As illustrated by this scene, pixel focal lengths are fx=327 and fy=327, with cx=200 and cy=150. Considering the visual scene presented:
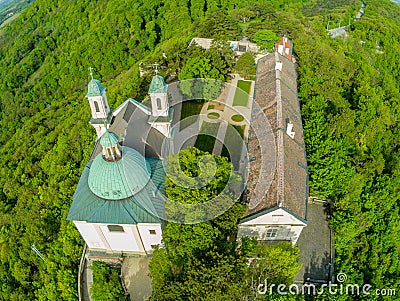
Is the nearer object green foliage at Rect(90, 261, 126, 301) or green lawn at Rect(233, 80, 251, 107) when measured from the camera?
green foliage at Rect(90, 261, 126, 301)

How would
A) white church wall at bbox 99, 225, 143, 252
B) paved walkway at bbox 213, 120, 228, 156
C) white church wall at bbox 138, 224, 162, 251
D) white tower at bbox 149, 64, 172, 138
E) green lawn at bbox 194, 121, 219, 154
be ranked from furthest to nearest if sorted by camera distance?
green lawn at bbox 194, 121, 219, 154 → paved walkway at bbox 213, 120, 228, 156 → white tower at bbox 149, 64, 172, 138 → white church wall at bbox 99, 225, 143, 252 → white church wall at bbox 138, 224, 162, 251

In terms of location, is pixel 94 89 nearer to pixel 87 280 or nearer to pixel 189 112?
pixel 189 112

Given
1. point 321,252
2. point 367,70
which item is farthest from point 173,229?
point 367,70

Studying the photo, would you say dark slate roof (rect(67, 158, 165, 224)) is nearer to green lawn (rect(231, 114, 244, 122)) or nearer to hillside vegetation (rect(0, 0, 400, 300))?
hillside vegetation (rect(0, 0, 400, 300))

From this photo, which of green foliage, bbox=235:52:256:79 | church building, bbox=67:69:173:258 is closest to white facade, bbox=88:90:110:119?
church building, bbox=67:69:173:258

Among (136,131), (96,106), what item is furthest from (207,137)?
(96,106)

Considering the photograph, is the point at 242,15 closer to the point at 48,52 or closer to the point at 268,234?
the point at 268,234

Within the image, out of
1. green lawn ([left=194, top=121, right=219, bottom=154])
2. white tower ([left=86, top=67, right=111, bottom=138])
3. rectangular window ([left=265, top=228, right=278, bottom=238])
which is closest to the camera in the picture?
rectangular window ([left=265, top=228, right=278, bottom=238])
